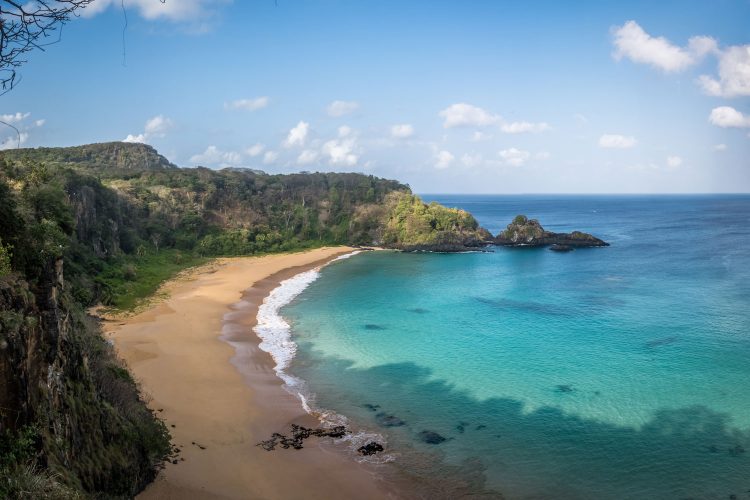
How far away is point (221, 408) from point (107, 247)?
34729mm

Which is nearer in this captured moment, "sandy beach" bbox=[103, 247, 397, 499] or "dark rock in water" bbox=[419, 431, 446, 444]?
"sandy beach" bbox=[103, 247, 397, 499]

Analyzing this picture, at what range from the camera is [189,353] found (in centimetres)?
2681

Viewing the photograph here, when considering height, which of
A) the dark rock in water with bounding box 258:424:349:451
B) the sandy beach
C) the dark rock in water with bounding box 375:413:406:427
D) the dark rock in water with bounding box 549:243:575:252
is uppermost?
the dark rock in water with bounding box 549:243:575:252

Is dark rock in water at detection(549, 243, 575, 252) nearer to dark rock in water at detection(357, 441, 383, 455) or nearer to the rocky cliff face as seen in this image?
dark rock in water at detection(357, 441, 383, 455)

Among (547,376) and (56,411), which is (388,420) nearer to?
(547,376)

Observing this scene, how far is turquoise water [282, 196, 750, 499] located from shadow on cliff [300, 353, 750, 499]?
6 centimetres

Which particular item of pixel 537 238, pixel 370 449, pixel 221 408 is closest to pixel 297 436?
pixel 370 449

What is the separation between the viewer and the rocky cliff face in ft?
27.0

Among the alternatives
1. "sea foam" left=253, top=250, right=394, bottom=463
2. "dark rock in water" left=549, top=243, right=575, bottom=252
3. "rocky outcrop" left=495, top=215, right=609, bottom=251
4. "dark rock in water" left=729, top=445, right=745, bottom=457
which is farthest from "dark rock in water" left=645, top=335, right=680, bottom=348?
"rocky outcrop" left=495, top=215, right=609, bottom=251

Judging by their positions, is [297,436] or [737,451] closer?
[737,451]

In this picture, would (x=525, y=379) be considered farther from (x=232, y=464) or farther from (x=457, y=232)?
(x=457, y=232)

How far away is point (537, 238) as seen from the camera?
260 ft

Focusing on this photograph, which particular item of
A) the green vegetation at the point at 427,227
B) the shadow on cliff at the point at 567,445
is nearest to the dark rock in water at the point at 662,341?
the shadow on cliff at the point at 567,445

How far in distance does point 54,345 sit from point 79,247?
3590 centimetres
